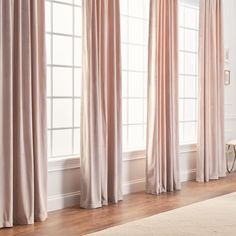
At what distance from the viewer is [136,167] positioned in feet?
21.5

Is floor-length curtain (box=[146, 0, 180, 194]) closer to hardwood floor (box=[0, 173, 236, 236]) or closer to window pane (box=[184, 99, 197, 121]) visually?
hardwood floor (box=[0, 173, 236, 236])

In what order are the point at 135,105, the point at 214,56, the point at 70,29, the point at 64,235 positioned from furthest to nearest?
the point at 214,56 → the point at 135,105 → the point at 70,29 → the point at 64,235

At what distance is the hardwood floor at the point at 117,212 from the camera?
4531 mm

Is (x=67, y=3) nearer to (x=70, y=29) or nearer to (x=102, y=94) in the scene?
(x=70, y=29)

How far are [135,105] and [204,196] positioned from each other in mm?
1514

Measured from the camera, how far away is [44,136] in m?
4.91

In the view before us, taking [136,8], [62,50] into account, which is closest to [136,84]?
[136,8]

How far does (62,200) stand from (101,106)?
105 centimetres

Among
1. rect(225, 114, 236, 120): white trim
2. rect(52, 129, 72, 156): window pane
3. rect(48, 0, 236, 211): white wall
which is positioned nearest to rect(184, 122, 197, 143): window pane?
rect(48, 0, 236, 211): white wall

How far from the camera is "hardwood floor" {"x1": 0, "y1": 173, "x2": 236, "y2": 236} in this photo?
4531 mm

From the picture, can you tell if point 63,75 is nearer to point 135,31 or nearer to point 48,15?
point 48,15

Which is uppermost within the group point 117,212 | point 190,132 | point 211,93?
point 211,93

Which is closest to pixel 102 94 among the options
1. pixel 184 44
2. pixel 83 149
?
pixel 83 149

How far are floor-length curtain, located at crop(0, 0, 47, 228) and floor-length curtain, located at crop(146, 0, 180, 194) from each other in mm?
1826
